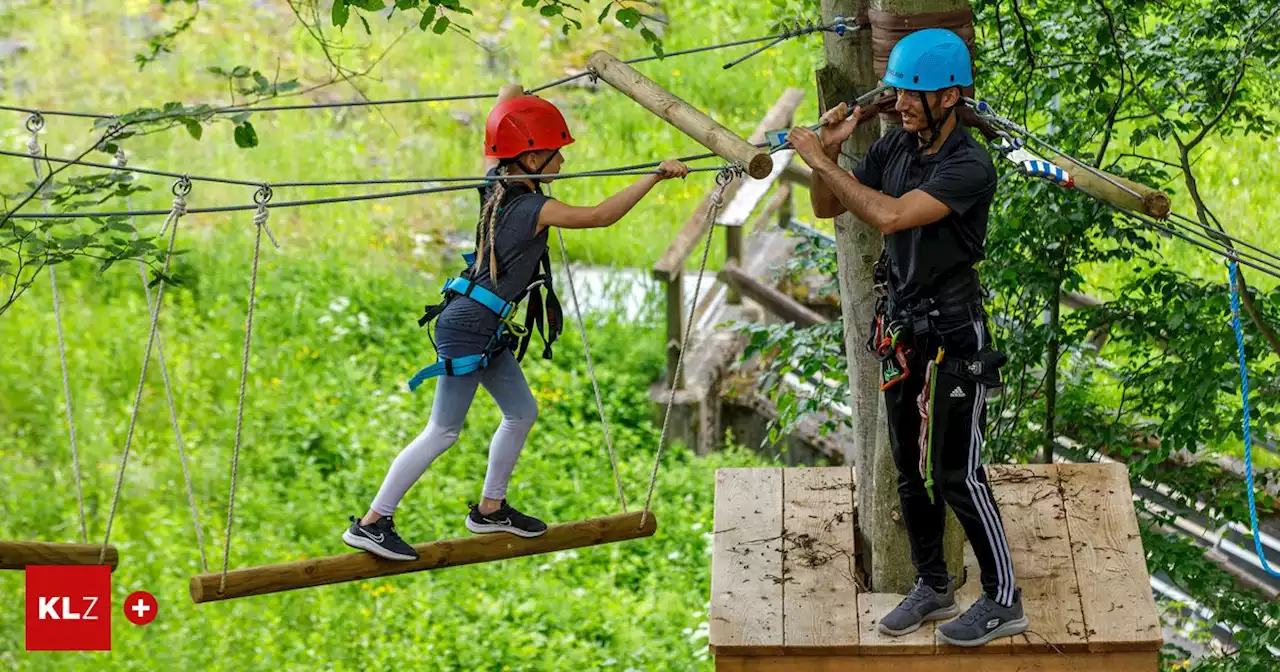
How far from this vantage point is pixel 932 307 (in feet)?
13.5

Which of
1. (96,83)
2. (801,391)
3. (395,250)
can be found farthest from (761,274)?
(96,83)

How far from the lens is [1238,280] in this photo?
572cm

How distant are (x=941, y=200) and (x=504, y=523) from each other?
64.7 inches

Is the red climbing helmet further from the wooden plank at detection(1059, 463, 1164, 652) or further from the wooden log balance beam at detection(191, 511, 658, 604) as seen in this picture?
the wooden plank at detection(1059, 463, 1164, 652)

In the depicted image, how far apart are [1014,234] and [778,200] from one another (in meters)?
4.83

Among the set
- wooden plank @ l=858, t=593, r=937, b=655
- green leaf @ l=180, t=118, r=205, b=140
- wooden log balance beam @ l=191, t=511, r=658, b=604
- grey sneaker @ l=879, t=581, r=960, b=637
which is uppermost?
green leaf @ l=180, t=118, r=205, b=140

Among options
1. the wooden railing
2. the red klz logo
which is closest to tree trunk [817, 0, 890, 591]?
the red klz logo

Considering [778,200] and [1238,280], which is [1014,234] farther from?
[778,200]

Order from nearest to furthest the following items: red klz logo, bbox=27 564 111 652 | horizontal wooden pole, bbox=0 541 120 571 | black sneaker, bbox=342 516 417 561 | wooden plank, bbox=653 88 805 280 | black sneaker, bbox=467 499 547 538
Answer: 1. horizontal wooden pole, bbox=0 541 120 571
2. black sneaker, bbox=342 516 417 561
3. black sneaker, bbox=467 499 547 538
4. red klz logo, bbox=27 564 111 652
5. wooden plank, bbox=653 88 805 280

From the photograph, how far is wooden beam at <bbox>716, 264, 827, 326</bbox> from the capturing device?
30.4ft

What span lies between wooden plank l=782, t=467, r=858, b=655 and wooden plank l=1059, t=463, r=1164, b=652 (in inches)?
24.9

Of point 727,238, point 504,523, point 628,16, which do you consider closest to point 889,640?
point 504,523

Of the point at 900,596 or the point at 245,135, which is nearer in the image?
the point at 900,596

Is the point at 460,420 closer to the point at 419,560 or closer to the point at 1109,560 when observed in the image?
the point at 419,560
